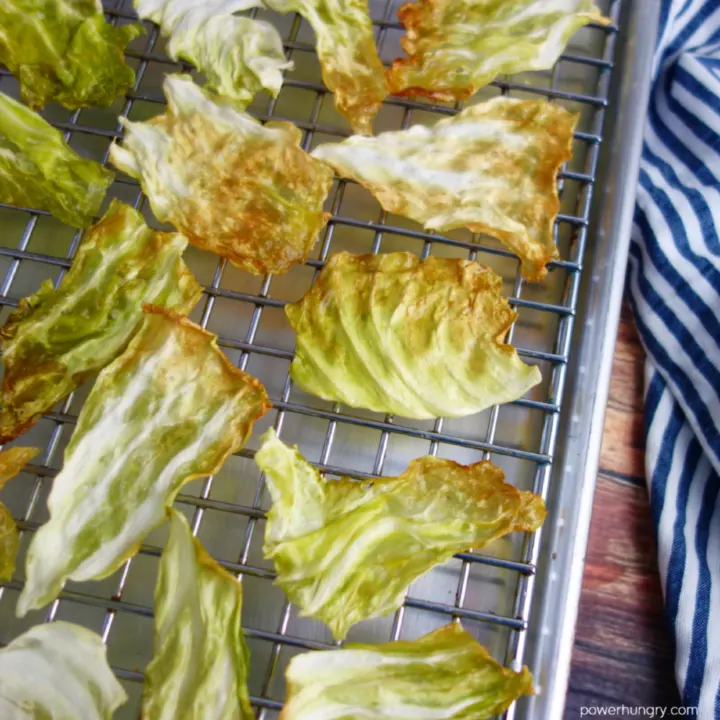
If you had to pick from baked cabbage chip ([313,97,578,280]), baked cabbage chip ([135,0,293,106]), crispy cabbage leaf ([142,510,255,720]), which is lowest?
crispy cabbage leaf ([142,510,255,720])

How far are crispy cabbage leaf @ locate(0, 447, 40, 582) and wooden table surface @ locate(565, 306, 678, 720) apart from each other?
668 millimetres

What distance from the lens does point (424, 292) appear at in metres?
0.90

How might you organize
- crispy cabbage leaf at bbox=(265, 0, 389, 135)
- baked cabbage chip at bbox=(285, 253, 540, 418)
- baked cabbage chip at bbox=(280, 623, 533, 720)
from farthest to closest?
crispy cabbage leaf at bbox=(265, 0, 389, 135), baked cabbage chip at bbox=(285, 253, 540, 418), baked cabbage chip at bbox=(280, 623, 533, 720)

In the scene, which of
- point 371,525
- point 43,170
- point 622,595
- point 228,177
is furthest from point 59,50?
point 622,595

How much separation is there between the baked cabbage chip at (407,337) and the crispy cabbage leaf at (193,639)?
0.77 ft

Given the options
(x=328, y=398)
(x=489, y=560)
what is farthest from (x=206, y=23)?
(x=489, y=560)

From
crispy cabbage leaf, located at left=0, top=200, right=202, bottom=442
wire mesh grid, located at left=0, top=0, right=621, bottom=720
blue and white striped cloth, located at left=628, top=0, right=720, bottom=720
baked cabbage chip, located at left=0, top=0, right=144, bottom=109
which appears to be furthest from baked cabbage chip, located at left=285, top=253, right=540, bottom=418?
baked cabbage chip, located at left=0, top=0, right=144, bottom=109

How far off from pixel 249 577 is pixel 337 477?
0.15 metres

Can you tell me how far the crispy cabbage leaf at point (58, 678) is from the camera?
2.49 ft

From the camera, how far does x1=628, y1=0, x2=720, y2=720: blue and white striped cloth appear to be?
0.90 metres

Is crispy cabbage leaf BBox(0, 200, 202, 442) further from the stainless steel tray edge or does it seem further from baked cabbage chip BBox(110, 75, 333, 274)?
the stainless steel tray edge

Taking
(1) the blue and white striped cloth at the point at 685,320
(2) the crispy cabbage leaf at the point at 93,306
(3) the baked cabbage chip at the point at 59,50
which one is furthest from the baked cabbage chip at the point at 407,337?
(3) the baked cabbage chip at the point at 59,50

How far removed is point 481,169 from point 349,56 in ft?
0.78

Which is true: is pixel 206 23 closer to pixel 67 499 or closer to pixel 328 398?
pixel 328 398
